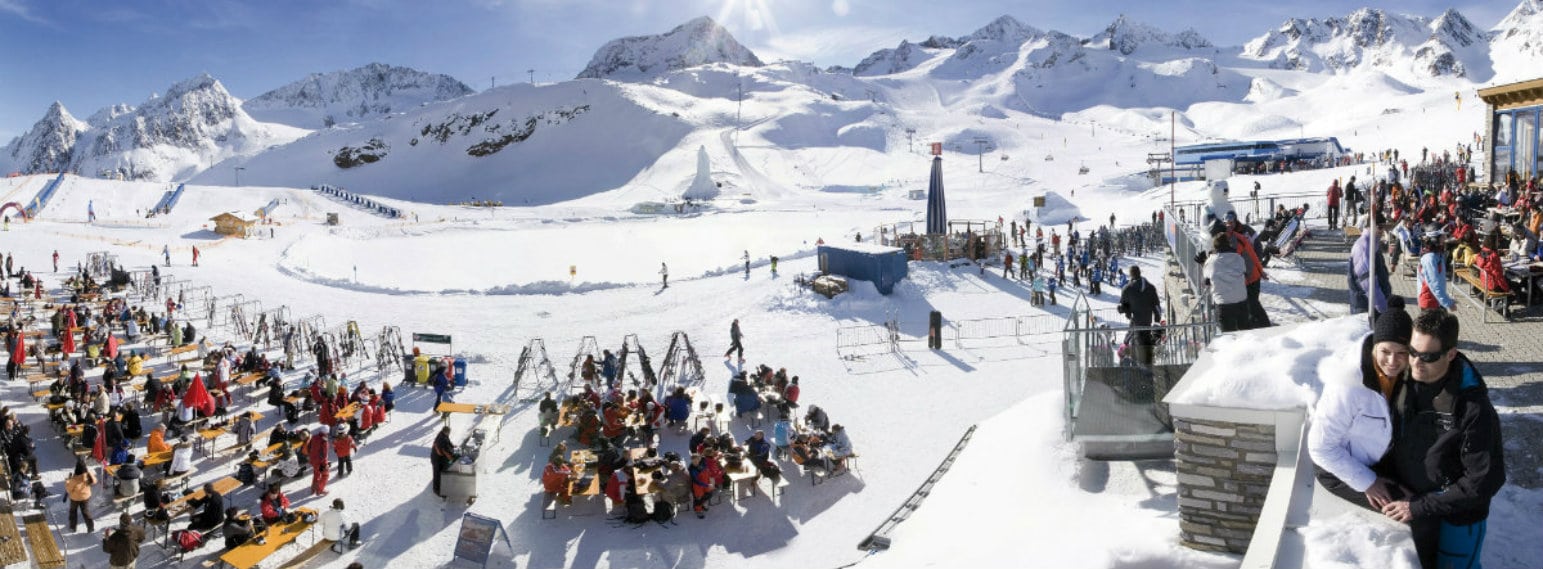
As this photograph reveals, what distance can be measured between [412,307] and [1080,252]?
20824mm

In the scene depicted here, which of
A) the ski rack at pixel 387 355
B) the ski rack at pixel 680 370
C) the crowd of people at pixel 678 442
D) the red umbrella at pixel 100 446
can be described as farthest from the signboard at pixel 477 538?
the ski rack at pixel 387 355

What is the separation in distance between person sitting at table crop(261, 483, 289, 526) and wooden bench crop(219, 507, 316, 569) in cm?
9

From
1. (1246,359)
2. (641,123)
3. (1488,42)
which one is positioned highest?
(1488,42)

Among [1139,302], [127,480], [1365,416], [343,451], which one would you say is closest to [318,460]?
[343,451]

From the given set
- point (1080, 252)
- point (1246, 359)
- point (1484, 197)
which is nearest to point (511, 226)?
point (1080, 252)

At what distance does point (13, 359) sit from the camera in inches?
643

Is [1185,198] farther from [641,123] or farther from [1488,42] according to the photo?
[1488,42]

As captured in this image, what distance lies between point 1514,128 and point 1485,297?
675 inches

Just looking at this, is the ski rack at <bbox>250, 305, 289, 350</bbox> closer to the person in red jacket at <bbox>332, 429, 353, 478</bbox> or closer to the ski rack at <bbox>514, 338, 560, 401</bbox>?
the ski rack at <bbox>514, 338, 560, 401</bbox>

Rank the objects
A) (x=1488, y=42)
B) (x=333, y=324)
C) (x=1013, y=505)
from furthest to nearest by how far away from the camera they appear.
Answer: (x=1488, y=42) < (x=333, y=324) < (x=1013, y=505)

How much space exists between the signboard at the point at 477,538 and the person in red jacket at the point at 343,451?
3.71 meters

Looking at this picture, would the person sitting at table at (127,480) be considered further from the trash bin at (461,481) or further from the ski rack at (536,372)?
the ski rack at (536,372)

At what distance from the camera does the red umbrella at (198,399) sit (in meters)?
13.5

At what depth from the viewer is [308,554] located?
389 inches
